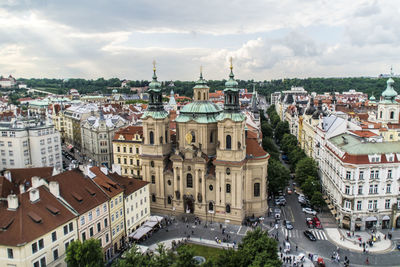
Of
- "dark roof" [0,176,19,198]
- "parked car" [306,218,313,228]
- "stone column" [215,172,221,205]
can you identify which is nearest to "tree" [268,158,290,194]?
"parked car" [306,218,313,228]

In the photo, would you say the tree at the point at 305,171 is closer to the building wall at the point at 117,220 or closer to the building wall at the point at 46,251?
the building wall at the point at 117,220

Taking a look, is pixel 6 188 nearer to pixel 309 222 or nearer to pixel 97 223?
pixel 97 223

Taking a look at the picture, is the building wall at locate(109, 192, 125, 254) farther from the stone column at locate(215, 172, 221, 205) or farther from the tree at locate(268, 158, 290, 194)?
the tree at locate(268, 158, 290, 194)

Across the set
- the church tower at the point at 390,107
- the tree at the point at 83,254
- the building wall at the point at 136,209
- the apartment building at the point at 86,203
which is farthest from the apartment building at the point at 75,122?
the church tower at the point at 390,107

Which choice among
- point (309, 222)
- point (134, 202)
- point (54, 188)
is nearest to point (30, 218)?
point (54, 188)

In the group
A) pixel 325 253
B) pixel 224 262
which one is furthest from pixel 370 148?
pixel 224 262
